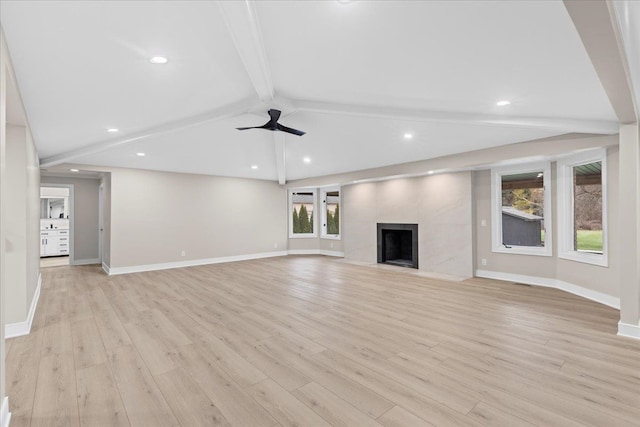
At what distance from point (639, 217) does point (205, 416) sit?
174 inches

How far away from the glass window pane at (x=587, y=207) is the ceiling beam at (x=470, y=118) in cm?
139

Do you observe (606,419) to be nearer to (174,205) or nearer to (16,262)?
(16,262)

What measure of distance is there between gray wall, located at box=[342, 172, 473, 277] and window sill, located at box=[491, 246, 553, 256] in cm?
51

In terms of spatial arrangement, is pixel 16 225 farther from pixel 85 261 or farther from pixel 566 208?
pixel 566 208

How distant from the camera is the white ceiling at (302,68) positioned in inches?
76.5

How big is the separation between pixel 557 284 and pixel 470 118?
135 inches

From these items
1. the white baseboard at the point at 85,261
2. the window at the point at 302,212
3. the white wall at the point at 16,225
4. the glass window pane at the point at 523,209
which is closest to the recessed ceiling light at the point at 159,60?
the white wall at the point at 16,225

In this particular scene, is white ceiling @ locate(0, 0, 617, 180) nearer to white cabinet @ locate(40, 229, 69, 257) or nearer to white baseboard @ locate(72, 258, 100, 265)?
white baseboard @ locate(72, 258, 100, 265)

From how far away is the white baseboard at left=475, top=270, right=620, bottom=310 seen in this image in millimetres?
4035

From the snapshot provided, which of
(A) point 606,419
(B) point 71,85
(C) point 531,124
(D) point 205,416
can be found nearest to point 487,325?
(A) point 606,419

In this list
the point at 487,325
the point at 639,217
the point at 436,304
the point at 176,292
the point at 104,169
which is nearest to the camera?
the point at 639,217

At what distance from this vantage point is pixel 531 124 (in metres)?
3.54

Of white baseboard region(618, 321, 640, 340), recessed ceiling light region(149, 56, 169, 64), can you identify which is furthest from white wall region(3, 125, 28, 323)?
white baseboard region(618, 321, 640, 340)

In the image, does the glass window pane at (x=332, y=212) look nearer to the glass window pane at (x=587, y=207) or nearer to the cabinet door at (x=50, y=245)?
the glass window pane at (x=587, y=207)
